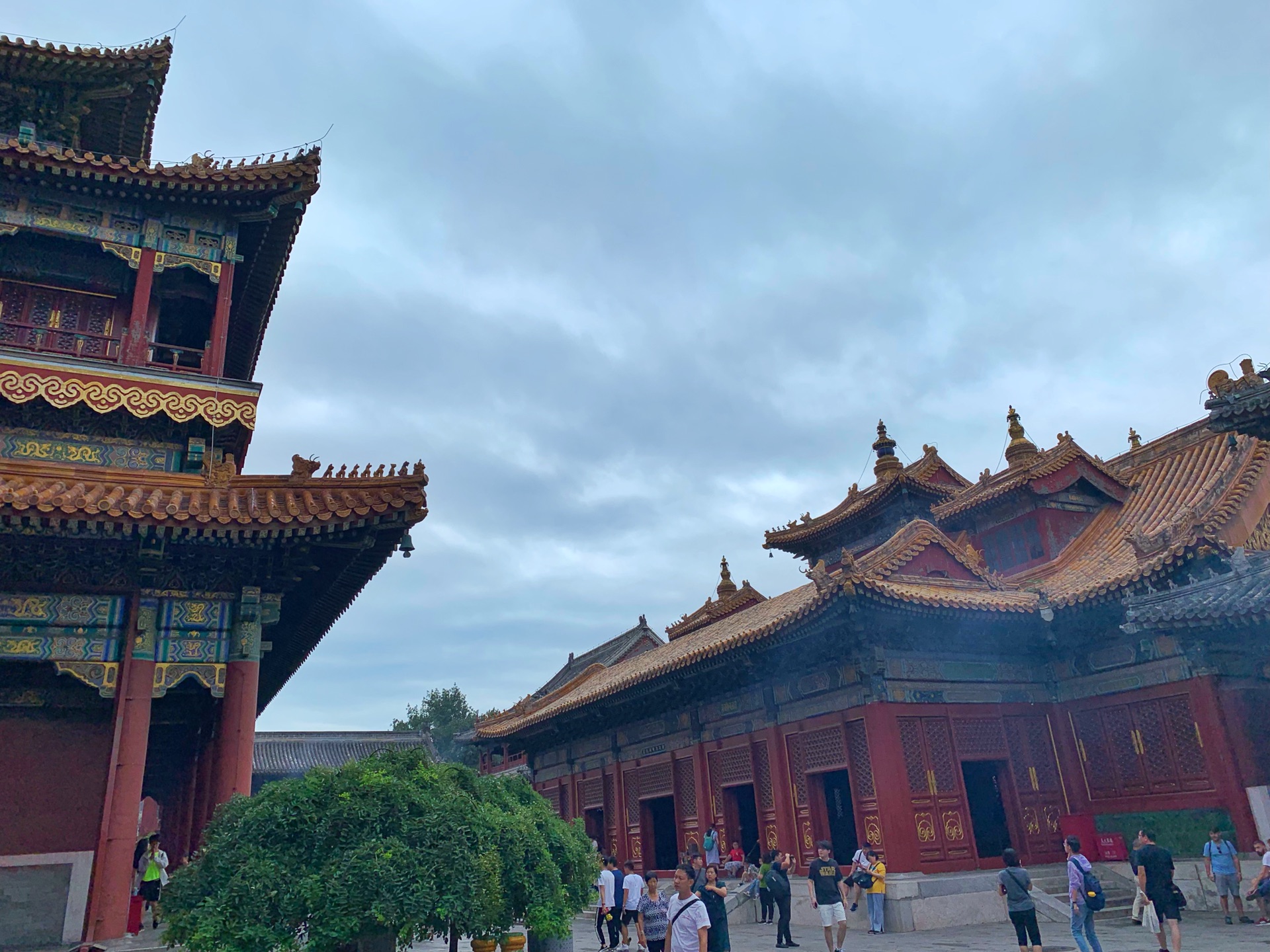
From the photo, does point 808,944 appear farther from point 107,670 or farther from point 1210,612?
point 107,670

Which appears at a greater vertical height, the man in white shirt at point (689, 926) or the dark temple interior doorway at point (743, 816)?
the dark temple interior doorway at point (743, 816)

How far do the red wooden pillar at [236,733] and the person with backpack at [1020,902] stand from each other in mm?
8890

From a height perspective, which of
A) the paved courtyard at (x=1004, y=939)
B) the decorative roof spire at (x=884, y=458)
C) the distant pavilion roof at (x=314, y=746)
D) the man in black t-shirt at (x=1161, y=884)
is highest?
the decorative roof spire at (x=884, y=458)

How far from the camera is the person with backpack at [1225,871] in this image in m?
14.1

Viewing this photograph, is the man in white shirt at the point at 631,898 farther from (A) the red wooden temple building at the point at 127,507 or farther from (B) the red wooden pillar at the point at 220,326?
(B) the red wooden pillar at the point at 220,326

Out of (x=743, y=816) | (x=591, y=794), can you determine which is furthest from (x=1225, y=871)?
(x=591, y=794)

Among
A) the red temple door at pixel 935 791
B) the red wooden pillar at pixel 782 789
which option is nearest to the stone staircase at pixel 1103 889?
the red temple door at pixel 935 791

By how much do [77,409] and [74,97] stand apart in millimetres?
6312

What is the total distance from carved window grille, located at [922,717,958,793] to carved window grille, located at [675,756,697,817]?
22.5ft

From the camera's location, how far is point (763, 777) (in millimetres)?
19797

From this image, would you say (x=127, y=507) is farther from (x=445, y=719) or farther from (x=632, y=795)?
(x=445, y=719)

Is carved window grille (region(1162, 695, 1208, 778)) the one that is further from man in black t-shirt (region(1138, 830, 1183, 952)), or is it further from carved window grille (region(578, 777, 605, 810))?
carved window grille (region(578, 777, 605, 810))

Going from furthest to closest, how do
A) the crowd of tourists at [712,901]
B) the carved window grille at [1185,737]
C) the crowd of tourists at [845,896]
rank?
the carved window grille at [1185,737], the crowd of tourists at [845,896], the crowd of tourists at [712,901]

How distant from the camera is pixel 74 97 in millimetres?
14609
